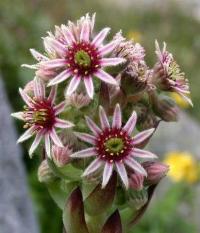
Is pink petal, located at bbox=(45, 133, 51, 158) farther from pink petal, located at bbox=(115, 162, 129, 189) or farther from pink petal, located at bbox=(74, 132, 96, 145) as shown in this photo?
pink petal, located at bbox=(115, 162, 129, 189)

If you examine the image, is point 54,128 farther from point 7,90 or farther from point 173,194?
point 7,90

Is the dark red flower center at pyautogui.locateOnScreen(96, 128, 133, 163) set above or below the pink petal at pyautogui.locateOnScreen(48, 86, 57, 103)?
below

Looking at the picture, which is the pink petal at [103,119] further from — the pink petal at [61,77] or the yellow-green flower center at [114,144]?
the pink petal at [61,77]

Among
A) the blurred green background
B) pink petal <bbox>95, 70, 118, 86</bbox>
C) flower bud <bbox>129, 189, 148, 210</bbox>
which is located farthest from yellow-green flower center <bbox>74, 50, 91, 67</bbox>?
the blurred green background

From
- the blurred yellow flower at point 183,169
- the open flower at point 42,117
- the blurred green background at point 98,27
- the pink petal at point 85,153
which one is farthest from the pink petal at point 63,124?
the blurred yellow flower at point 183,169

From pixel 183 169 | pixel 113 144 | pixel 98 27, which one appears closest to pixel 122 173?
pixel 113 144

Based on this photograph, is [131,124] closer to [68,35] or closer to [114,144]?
[114,144]
